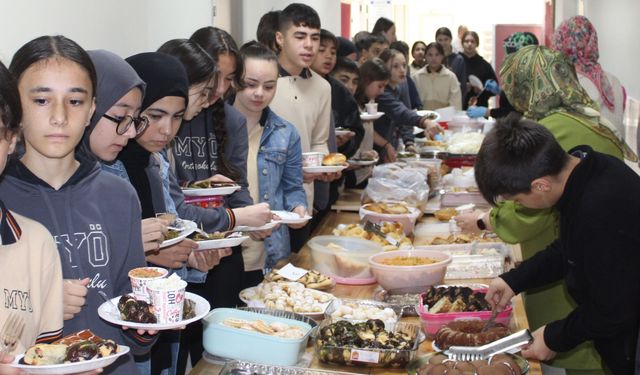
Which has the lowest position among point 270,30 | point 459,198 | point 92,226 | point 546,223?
point 459,198

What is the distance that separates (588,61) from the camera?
4.38m

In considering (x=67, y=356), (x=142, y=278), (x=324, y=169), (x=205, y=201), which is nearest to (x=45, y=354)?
(x=67, y=356)

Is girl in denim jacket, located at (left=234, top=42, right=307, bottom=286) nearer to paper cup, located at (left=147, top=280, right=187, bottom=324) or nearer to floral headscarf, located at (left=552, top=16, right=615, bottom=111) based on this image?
floral headscarf, located at (left=552, top=16, right=615, bottom=111)

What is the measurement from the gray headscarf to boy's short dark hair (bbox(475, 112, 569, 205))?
39.2 inches

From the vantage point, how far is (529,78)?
3.37 m

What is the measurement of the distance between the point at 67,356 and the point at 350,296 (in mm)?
1510

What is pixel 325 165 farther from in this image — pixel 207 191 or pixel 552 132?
pixel 552 132

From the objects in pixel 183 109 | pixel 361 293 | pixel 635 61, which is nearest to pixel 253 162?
pixel 361 293

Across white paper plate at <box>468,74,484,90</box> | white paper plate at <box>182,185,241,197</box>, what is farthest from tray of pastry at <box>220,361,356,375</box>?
white paper plate at <box>468,74,484,90</box>

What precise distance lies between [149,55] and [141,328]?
0.97m

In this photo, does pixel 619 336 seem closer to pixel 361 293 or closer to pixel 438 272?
pixel 438 272

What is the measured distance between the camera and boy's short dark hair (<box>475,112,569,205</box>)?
2.30 metres

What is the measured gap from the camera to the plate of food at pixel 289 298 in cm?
268

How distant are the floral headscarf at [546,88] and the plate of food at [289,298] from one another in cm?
121
